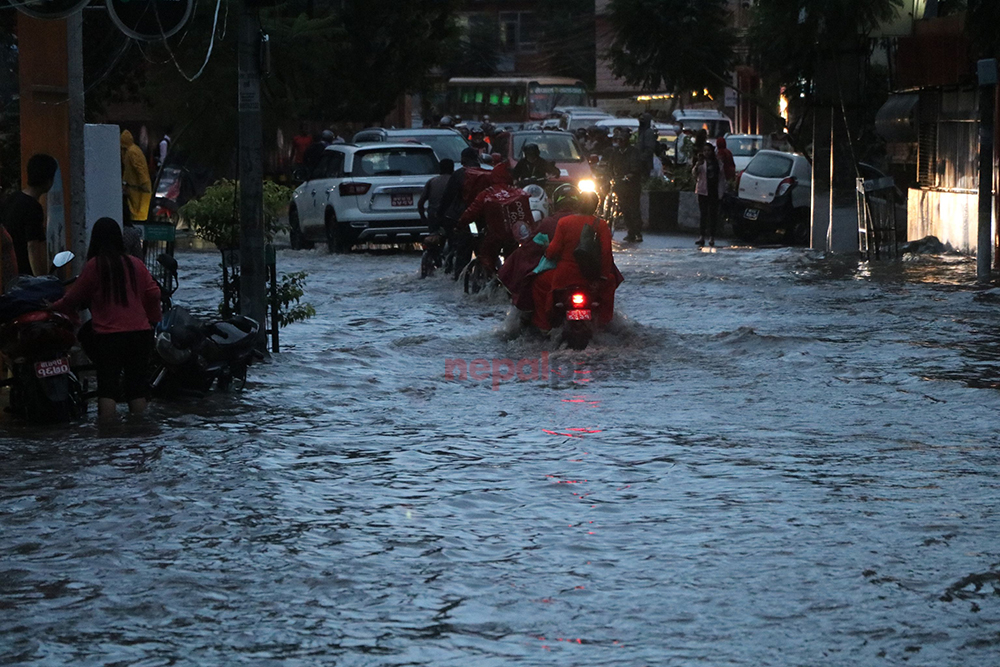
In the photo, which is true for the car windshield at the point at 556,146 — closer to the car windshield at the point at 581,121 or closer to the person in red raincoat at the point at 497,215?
the person in red raincoat at the point at 497,215

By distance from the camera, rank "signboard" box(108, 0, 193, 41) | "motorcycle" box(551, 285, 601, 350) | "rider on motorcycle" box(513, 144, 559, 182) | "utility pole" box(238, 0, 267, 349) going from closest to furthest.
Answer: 1. "signboard" box(108, 0, 193, 41)
2. "utility pole" box(238, 0, 267, 349)
3. "motorcycle" box(551, 285, 601, 350)
4. "rider on motorcycle" box(513, 144, 559, 182)

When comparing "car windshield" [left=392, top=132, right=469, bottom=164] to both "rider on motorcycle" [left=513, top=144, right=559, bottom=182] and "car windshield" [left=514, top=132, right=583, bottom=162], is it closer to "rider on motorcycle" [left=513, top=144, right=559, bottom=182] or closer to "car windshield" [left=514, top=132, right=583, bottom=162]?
"rider on motorcycle" [left=513, top=144, right=559, bottom=182]

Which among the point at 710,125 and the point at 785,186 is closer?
the point at 785,186

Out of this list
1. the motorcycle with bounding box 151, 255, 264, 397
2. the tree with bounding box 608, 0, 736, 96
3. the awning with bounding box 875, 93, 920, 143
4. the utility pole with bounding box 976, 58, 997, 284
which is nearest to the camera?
the motorcycle with bounding box 151, 255, 264, 397

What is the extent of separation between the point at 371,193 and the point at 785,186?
7.81 meters

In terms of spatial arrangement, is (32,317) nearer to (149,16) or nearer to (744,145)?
(149,16)

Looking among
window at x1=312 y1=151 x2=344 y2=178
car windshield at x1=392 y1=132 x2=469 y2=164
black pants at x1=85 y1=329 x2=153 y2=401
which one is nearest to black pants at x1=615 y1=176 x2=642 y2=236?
car windshield at x1=392 y1=132 x2=469 y2=164

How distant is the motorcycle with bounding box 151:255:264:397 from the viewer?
1140cm

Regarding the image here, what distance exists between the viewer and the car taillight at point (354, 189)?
987 inches

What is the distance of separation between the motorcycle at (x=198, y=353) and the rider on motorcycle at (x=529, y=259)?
9.95 ft

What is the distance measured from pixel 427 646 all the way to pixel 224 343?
618 centimetres

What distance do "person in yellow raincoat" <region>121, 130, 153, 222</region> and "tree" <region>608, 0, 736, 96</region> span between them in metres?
16.2

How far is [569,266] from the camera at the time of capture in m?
13.8

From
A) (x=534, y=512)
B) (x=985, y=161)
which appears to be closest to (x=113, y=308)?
(x=534, y=512)
